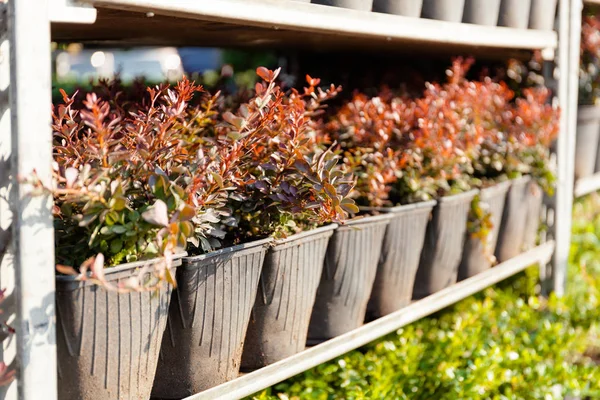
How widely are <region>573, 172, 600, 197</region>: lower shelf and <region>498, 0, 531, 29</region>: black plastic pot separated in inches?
32.0

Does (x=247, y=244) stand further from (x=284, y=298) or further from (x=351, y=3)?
(x=351, y=3)

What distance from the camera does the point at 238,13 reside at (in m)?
1.43

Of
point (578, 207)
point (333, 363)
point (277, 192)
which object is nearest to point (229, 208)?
point (277, 192)

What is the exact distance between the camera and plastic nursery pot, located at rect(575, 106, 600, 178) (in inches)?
116

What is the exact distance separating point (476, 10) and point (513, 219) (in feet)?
2.40

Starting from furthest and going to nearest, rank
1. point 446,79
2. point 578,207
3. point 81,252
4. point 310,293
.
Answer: point 578,207, point 446,79, point 310,293, point 81,252

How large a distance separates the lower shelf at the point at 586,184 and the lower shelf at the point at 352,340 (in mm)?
424

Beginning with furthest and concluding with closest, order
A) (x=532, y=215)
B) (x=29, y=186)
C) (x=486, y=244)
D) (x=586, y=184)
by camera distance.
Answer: (x=586, y=184) < (x=532, y=215) < (x=486, y=244) < (x=29, y=186)

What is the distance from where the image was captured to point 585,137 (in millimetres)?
2973

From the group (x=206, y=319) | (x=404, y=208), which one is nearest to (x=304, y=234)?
(x=206, y=319)

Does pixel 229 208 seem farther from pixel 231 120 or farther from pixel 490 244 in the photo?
pixel 490 244

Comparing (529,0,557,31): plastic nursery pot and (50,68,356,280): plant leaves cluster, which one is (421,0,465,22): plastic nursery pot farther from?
(50,68,356,280): plant leaves cluster

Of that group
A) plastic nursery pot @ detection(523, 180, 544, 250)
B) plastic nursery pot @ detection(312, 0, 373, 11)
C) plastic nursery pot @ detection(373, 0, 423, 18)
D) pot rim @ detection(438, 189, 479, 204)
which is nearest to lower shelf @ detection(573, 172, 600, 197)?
plastic nursery pot @ detection(523, 180, 544, 250)

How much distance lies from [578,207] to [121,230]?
326cm
